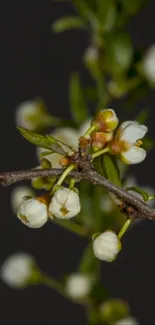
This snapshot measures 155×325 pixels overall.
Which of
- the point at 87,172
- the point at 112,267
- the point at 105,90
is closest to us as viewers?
the point at 87,172

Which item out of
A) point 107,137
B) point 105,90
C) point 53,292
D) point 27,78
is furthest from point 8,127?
point 107,137

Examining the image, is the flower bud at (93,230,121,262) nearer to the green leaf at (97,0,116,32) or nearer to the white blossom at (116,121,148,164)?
the white blossom at (116,121,148,164)

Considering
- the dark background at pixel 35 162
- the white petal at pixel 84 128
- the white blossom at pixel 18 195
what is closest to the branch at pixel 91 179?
the white petal at pixel 84 128

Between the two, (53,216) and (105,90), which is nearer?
(53,216)

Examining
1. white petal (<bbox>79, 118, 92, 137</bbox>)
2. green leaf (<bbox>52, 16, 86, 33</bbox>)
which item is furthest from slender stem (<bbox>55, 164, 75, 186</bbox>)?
green leaf (<bbox>52, 16, 86, 33</bbox>)

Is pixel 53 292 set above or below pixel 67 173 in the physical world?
below

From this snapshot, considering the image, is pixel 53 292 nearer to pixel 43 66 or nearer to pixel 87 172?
pixel 43 66

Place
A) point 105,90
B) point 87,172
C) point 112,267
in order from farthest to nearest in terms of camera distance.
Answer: point 112,267 < point 105,90 < point 87,172
